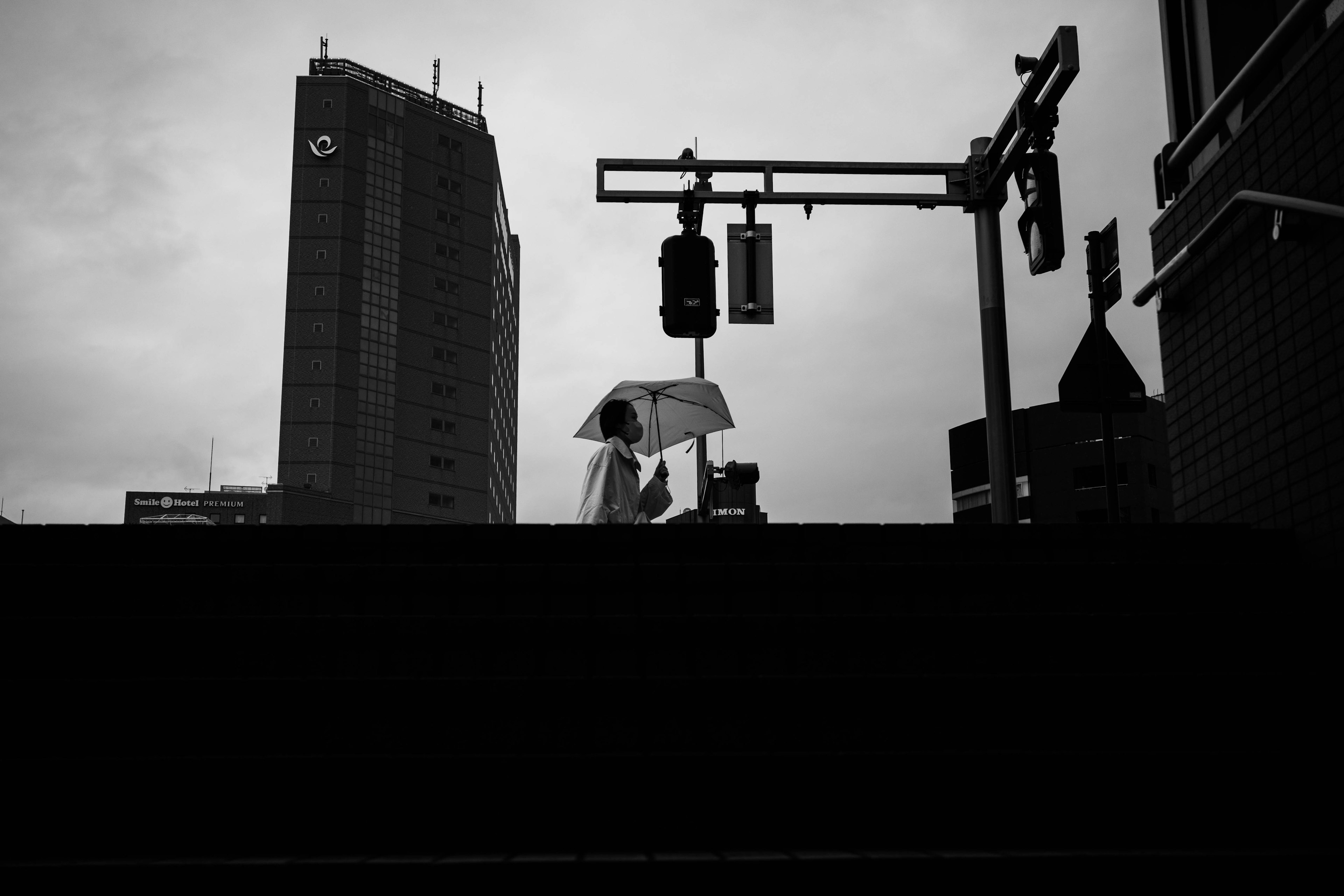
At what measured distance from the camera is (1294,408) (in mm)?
5602

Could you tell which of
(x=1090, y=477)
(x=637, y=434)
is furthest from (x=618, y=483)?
(x=1090, y=477)

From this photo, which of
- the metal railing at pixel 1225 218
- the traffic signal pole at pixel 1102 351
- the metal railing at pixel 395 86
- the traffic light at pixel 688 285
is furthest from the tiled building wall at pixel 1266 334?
the metal railing at pixel 395 86

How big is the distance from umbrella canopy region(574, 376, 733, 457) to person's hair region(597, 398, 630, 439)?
0.68 meters

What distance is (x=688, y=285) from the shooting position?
10.4m

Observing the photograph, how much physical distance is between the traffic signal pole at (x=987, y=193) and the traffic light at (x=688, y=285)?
2.37ft

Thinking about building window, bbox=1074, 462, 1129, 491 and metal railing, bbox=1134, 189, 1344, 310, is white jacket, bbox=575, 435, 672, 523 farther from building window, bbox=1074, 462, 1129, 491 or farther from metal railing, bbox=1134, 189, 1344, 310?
building window, bbox=1074, 462, 1129, 491

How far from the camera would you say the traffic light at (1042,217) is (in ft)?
27.9

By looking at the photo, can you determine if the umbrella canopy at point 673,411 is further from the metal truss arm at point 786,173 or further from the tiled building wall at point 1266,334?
the tiled building wall at point 1266,334

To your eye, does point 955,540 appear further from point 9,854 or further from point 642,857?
point 9,854

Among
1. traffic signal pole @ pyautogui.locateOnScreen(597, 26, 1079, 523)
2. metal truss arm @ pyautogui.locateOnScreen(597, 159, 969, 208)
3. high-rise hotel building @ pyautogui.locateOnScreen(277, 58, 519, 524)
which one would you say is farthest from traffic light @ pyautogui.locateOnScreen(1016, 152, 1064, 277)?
high-rise hotel building @ pyautogui.locateOnScreen(277, 58, 519, 524)

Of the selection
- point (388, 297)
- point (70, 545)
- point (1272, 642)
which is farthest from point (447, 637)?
point (388, 297)

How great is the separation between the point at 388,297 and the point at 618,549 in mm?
83559

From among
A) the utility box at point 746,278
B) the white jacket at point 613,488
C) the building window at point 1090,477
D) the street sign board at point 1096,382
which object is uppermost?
the building window at point 1090,477

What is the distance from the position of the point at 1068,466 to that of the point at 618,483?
36409 mm
